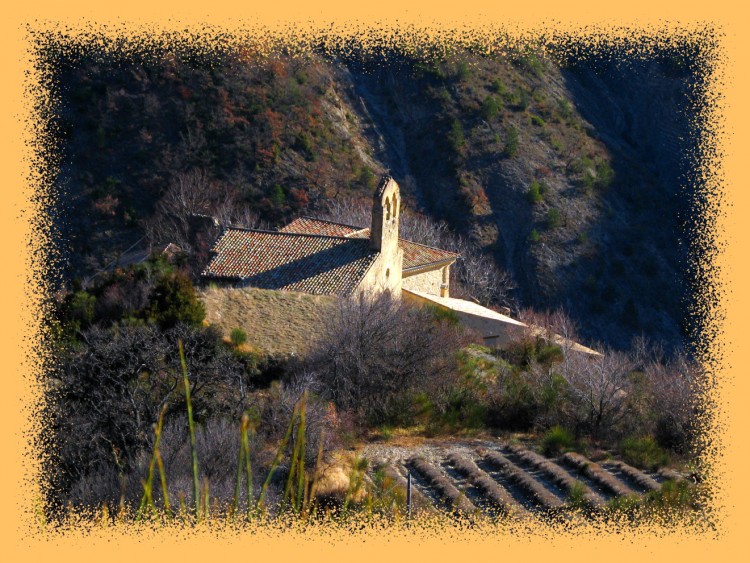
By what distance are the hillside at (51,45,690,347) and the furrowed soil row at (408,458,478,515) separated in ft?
115

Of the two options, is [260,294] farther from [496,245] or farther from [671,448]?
[496,245]

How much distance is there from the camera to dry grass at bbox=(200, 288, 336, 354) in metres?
22.8

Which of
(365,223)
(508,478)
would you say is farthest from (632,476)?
(365,223)

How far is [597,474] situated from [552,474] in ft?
2.66

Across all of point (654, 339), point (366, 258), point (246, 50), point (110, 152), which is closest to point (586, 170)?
point (654, 339)

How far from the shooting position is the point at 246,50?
229 feet

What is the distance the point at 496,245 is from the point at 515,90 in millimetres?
17325

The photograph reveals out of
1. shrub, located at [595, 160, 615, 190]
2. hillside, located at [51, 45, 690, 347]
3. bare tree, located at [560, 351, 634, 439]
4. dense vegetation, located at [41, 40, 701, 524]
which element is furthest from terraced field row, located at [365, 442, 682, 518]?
shrub, located at [595, 160, 615, 190]

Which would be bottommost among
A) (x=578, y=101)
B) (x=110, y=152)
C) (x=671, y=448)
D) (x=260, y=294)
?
A: (x=671, y=448)

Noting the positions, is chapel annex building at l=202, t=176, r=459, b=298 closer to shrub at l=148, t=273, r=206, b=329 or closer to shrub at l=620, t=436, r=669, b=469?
shrub at l=148, t=273, r=206, b=329

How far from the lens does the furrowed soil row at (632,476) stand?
54.0ft

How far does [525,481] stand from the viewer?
1659 centimetres

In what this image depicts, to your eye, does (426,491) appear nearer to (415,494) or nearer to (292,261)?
(415,494)

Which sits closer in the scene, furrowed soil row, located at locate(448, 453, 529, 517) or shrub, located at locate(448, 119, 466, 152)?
furrowed soil row, located at locate(448, 453, 529, 517)
